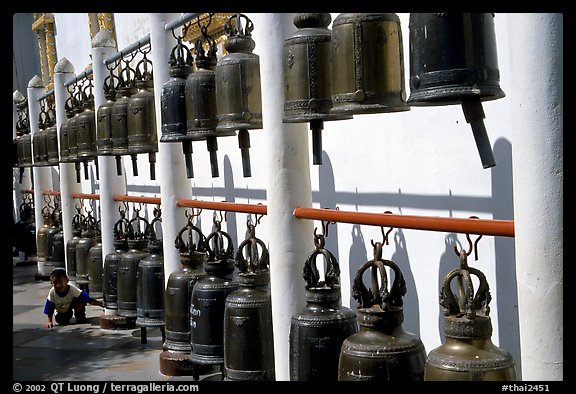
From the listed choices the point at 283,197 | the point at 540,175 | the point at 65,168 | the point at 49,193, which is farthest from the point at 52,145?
the point at 540,175

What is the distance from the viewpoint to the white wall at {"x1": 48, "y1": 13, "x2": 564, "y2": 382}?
3602mm

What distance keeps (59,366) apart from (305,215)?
127 inches

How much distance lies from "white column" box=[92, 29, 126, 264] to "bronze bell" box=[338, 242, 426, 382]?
15.2 ft

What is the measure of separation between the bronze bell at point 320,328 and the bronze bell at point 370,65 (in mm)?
814

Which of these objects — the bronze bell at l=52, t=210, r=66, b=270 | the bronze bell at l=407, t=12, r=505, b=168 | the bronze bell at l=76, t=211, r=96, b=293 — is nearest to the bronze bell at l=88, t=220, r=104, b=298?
the bronze bell at l=76, t=211, r=96, b=293

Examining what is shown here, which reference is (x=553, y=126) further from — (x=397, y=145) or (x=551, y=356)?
(x=397, y=145)

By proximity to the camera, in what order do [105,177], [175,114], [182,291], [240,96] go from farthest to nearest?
[105,177], [182,291], [175,114], [240,96]

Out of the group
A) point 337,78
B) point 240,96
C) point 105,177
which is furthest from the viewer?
point 105,177

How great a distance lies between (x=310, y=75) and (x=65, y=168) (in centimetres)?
630

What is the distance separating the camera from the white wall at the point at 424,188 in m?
3.60

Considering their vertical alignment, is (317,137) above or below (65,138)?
below

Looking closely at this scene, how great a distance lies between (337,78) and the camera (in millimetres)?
3209

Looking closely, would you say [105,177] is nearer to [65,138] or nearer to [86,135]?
[86,135]

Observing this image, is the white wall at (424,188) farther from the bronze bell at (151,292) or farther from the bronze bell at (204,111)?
the bronze bell at (151,292)
